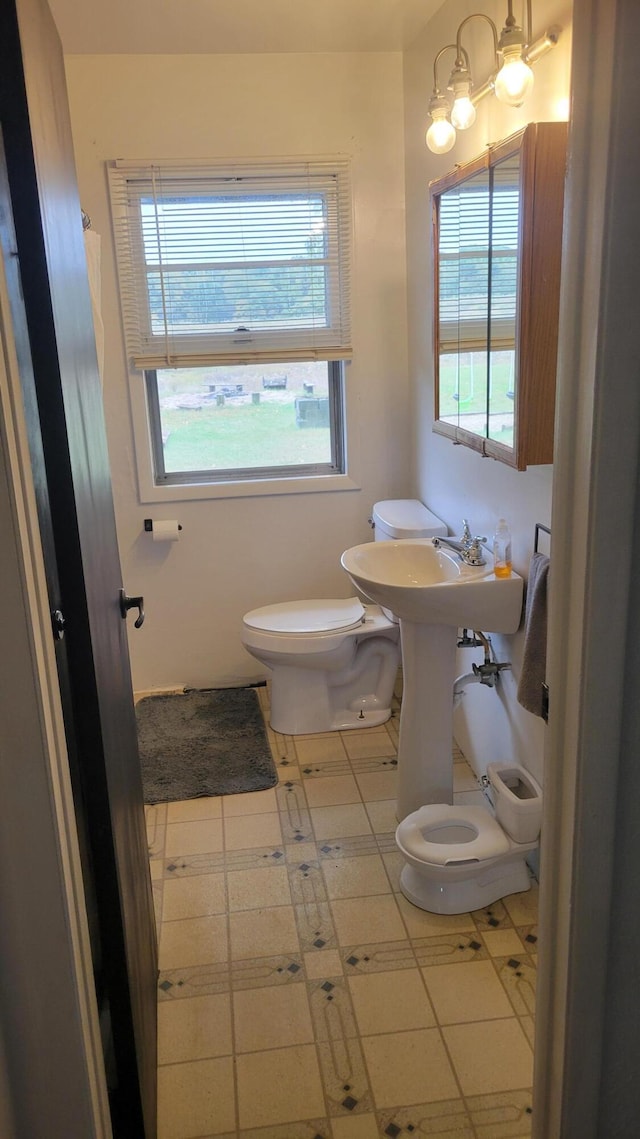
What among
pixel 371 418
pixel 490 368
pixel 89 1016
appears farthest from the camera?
pixel 371 418

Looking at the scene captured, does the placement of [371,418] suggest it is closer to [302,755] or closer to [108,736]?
[302,755]

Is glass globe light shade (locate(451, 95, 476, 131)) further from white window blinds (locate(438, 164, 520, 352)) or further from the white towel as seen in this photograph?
the white towel

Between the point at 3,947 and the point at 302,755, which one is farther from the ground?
the point at 3,947

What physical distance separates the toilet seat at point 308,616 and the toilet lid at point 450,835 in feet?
2.98

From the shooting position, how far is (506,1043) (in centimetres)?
189

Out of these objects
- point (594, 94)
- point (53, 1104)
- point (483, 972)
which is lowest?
point (483, 972)

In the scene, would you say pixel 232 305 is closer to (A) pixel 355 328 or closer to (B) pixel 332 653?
(A) pixel 355 328

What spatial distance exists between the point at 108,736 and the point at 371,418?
7.61ft

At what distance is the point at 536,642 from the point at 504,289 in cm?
87

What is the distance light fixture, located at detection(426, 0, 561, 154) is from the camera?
6.23ft

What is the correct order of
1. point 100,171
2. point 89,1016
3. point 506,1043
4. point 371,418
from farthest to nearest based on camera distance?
point 371,418 → point 100,171 → point 506,1043 → point 89,1016

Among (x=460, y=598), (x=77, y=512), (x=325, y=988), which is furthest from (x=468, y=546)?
(x=77, y=512)

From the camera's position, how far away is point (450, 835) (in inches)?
94.9

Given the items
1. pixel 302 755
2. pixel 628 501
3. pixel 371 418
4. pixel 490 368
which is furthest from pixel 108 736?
pixel 371 418
